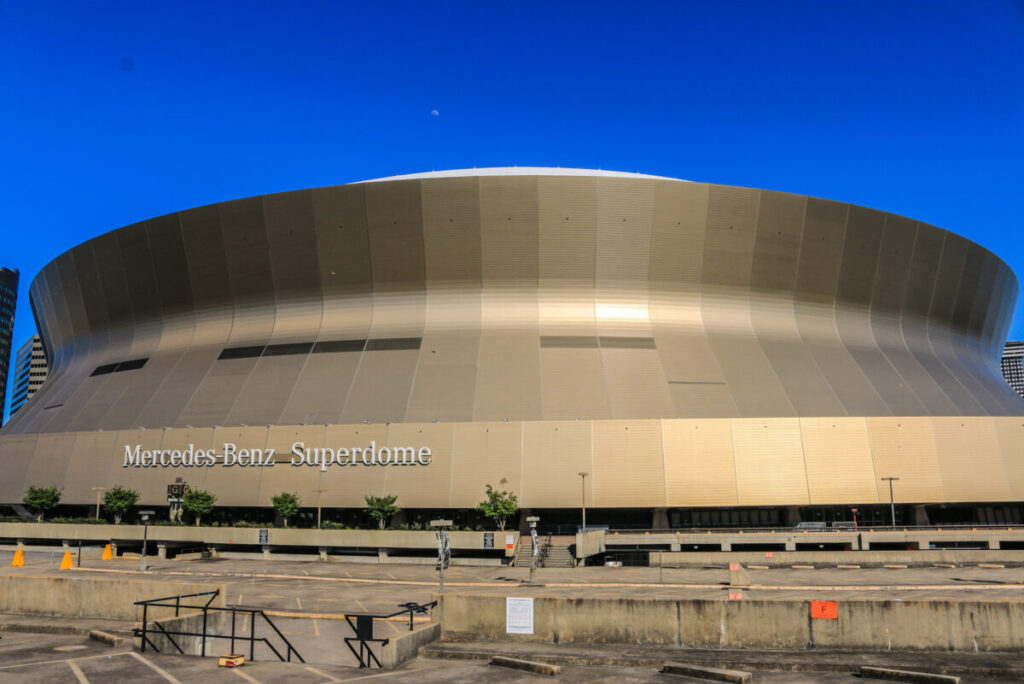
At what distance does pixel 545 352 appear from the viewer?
43750 millimetres

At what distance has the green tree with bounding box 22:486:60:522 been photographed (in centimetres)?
4275

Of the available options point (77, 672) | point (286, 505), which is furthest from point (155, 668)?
point (286, 505)

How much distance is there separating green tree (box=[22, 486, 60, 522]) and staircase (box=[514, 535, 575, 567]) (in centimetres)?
2728

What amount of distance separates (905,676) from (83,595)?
1728cm

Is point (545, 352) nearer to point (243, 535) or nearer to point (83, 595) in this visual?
point (243, 535)

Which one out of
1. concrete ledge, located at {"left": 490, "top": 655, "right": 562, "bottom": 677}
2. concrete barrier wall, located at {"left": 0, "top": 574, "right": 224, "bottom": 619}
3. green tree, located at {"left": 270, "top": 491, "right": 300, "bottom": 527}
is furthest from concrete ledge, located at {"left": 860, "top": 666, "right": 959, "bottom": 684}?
green tree, located at {"left": 270, "top": 491, "right": 300, "bottom": 527}

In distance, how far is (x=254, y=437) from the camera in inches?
1587

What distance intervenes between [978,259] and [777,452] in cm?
2722

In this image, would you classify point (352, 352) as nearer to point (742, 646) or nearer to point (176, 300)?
point (176, 300)

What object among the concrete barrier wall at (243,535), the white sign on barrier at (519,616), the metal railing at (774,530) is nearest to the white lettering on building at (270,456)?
the concrete barrier wall at (243,535)

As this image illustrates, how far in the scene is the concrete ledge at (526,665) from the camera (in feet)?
40.5

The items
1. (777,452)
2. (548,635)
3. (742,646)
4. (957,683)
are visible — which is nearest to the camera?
(957,683)

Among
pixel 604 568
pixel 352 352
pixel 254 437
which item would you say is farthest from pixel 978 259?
pixel 254 437

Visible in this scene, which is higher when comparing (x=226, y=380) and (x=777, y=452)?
(x=226, y=380)
